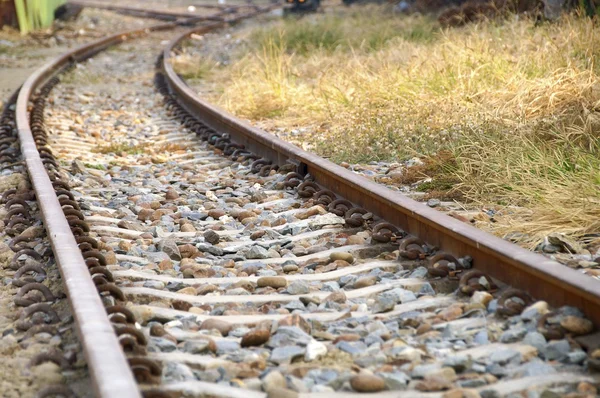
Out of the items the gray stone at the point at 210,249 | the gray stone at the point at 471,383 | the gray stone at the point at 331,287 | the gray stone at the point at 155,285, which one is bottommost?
the gray stone at the point at 210,249

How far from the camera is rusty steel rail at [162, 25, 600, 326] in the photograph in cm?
300

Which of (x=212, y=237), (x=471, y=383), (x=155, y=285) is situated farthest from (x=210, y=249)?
(x=471, y=383)

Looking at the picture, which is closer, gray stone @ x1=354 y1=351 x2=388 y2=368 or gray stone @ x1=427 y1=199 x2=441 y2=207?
gray stone @ x1=354 y1=351 x2=388 y2=368

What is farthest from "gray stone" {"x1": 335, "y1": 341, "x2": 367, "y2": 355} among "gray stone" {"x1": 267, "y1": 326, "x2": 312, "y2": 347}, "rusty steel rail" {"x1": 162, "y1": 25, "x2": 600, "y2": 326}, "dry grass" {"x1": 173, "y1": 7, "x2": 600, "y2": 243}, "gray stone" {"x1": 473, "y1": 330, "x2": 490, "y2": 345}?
"dry grass" {"x1": 173, "y1": 7, "x2": 600, "y2": 243}

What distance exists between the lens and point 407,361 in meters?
2.89

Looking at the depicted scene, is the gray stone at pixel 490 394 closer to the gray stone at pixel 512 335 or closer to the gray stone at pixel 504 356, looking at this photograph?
the gray stone at pixel 504 356

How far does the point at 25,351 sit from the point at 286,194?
2415 mm

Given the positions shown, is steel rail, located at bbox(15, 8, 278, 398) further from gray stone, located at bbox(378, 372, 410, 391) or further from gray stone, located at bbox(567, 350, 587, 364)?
gray stone, located at bbox(567, 350, 587, 364)

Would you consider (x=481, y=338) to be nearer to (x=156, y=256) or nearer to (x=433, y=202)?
(x=156, y=256)

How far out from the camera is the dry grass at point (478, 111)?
4.72 meters

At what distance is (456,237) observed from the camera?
3.69m

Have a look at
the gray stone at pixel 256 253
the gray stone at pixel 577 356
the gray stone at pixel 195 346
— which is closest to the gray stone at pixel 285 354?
the gray stone at pixel 195 346

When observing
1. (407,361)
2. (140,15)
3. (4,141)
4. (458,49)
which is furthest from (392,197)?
(140,15)

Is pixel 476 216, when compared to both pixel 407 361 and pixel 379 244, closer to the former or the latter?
pixel 379 244
